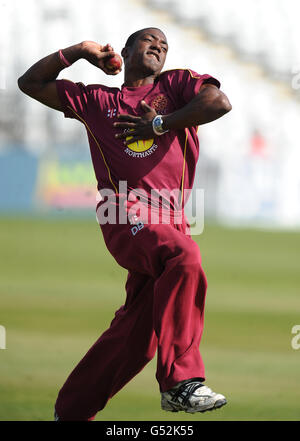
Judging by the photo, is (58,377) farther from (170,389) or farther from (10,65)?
(10,65)

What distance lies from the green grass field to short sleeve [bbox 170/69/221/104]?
207 cm

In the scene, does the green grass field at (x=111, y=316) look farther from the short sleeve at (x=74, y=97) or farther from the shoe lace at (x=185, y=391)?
the short sleeve at (x=74, y=97)

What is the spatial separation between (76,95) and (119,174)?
56 centimetres

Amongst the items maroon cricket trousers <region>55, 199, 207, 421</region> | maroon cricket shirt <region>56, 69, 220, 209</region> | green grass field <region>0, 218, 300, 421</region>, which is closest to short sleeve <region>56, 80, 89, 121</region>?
maroon cricket shirt <region>56, 69, 220, 209</region>

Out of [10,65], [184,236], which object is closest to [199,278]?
[184,236]

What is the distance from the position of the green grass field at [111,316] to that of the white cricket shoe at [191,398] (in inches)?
39.3

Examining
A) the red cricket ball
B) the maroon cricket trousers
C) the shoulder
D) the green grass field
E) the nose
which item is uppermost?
the nose

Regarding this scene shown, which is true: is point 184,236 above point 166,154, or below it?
below

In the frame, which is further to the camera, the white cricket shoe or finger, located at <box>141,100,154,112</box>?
finger, located at <box>141,100,154,112</box>

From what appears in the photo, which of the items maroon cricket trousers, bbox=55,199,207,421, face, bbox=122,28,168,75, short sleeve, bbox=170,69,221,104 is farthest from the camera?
face, bbox=122,28,168,75

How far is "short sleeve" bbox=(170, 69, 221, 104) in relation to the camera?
13.4 ft

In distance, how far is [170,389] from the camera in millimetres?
3832

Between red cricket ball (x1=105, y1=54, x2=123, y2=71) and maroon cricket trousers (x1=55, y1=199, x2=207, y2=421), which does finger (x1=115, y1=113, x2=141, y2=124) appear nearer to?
red cricket ball (x1=105, y1=54, x2=123, y2=71)

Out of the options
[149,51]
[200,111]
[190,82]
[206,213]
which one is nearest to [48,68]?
[149,51]
